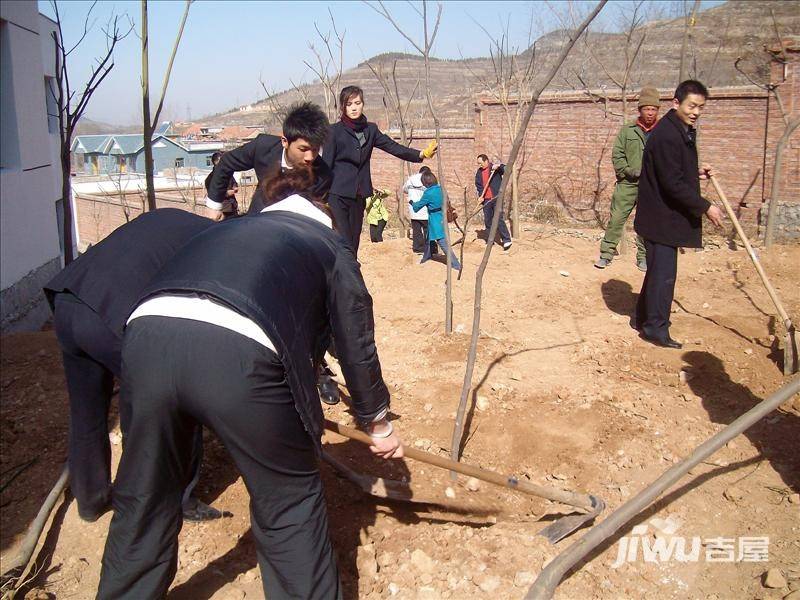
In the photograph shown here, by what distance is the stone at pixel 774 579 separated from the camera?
2316mm

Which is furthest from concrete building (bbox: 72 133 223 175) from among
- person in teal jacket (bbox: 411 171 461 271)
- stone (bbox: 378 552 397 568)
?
stone (bbox: 378 552 397 568)

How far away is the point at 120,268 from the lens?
2.47 metres

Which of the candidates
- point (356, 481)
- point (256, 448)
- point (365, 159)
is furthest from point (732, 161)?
point (256, 448)

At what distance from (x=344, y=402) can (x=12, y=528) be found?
1.85 m

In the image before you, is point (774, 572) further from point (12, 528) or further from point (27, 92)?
point (27, 92)

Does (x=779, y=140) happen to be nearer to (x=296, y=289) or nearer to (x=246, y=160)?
(x=246, y=160)

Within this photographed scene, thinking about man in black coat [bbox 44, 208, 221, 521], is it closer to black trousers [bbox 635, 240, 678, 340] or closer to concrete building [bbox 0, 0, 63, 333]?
black trousers [bbox 635, 240, 678, 340]

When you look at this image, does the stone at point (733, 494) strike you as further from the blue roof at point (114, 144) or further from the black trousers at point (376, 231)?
the blue roof at point (114, 144)

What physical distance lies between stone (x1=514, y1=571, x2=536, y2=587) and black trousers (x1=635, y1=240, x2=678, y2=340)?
8.76ft

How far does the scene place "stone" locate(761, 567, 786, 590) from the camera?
232 centimetres

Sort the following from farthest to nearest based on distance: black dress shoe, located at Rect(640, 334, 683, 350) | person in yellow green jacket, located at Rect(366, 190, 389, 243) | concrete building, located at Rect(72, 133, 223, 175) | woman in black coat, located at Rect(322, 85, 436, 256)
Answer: concrete building, located at Rect(72, 133, 223, 175)
person in yellow green jacket, located at Rect(366, 190, 389, 243)
black dress shoe, located at Rect(640, 334, 683, 350)
woman in black coat, located at Rect(322, 85, 436, 256)

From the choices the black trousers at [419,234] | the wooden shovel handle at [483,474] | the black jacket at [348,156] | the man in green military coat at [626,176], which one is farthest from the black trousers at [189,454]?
the black trousers at [419,234]

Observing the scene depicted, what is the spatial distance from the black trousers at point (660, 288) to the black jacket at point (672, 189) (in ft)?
0.25

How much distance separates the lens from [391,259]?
27.2ft
